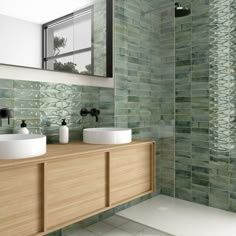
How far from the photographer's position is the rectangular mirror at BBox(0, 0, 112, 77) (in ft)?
6.46

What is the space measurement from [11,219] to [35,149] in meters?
0.41

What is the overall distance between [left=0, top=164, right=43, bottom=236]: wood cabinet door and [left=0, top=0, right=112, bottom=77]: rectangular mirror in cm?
88

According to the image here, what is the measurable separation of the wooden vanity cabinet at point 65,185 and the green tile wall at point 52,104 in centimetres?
34

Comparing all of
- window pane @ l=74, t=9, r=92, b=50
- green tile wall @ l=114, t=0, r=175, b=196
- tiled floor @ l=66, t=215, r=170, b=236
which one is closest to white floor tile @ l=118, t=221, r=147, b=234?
tiled floor @ l=66, t=215, r=170, b=236

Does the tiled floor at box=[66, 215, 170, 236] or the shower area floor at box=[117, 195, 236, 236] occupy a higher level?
the shower area floor at box=[117, 195, 236, 236]

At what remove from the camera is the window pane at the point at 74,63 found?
2.23 m

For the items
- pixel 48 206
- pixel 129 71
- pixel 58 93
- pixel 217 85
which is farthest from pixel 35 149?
pixel 217 85

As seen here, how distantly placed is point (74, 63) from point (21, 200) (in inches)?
52.2

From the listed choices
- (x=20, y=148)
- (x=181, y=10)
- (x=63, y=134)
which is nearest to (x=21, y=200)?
(x=20, y=148)

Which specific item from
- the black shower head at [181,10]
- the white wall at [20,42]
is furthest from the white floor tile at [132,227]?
the black shower head at [181,10]

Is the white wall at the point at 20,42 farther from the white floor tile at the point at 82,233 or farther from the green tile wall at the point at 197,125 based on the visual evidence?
the green tile wall at the point at 197,125

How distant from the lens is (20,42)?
2.01 m

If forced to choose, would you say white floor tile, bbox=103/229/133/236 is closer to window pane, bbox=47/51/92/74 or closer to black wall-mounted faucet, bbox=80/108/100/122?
black wall-mounted faucet, bbox=80/108/100/122

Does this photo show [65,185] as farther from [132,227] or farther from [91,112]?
[132,227]
